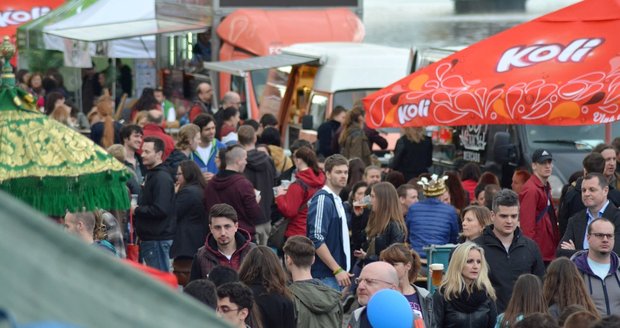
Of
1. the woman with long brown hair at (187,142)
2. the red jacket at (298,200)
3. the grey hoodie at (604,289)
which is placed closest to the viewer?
the grey hoodie at (604,289)

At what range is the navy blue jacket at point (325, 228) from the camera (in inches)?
387

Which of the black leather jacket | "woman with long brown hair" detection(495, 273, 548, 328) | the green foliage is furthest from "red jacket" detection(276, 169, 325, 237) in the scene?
the green foliage

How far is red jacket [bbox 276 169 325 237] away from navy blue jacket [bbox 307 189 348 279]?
0.98 m

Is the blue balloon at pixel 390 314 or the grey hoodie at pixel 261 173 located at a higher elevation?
the blue balloon at pixel 390 314

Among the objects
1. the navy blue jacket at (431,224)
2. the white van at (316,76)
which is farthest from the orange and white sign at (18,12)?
the navy blue jacket at (431,224)

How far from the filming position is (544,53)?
10.6m

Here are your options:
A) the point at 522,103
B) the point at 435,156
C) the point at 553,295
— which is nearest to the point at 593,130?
the point at 435,156

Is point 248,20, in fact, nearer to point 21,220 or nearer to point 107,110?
point 107,110

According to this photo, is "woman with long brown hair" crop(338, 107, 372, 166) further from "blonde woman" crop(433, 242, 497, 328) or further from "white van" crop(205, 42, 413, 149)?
"blonde woman" crop(433, 242, 497, 328)

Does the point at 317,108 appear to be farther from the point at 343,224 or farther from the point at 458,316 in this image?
the point at 458,316

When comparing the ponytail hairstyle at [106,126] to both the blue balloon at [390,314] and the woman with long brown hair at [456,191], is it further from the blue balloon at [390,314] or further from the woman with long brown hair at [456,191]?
the blue balloon at [390,314]

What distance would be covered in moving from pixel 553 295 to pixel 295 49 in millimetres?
13108

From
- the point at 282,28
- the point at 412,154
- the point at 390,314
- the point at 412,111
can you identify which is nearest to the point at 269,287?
the point at 390,314

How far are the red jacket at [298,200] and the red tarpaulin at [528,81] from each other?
0.69 metres
